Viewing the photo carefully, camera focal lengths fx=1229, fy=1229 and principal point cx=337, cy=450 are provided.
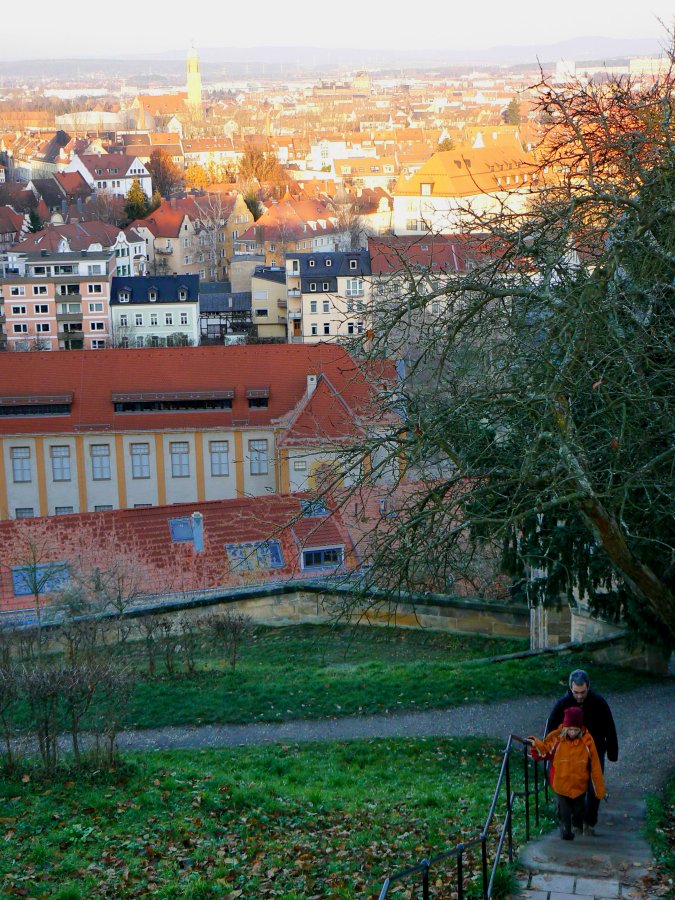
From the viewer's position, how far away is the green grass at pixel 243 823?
25.8ft

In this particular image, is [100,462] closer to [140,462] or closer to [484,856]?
[140,462]

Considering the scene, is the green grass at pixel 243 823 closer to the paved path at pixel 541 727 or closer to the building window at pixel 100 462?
the paved path at pixel 541 727

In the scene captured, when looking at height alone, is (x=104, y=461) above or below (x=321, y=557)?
above

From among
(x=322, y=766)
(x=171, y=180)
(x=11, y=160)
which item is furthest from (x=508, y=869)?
(x=11, y=160)

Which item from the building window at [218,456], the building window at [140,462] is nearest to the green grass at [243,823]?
the building window at [218,456]

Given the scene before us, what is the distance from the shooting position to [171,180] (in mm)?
144375

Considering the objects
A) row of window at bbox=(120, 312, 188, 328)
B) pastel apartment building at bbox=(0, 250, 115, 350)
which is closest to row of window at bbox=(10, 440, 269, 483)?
row of window at bbox=(120, 312, 188, 328)

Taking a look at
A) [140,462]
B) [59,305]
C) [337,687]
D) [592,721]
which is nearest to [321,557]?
[337,687]

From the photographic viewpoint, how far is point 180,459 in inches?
1403

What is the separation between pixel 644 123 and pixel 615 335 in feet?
7.70

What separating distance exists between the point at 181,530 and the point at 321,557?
2871 millimetres

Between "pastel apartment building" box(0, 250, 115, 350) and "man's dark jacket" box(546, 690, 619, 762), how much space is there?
5890cm

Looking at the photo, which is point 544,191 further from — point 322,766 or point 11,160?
point 11,160

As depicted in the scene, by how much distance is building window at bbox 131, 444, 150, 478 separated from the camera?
3556 centimetres
